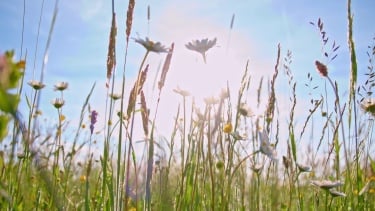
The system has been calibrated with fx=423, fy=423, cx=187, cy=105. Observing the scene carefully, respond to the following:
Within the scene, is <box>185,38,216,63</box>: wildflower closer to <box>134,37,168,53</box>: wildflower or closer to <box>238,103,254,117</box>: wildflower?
<box>134,37,168,53</box>: wildflower

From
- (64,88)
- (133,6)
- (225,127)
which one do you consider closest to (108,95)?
(133,6)

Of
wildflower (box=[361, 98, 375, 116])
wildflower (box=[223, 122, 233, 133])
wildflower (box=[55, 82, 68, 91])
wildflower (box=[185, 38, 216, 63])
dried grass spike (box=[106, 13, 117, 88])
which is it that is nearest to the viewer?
dried grass spike (box=[106, 13, 117, 88])

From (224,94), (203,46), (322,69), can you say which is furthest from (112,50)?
(322,69)

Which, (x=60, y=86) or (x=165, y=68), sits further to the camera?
(x=60, y=86)

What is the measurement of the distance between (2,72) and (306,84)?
5.74 ft

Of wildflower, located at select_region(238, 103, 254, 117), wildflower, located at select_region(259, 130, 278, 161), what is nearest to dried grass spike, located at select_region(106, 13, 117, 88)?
wildflower, located at select_region(259, 130, 278, 161)

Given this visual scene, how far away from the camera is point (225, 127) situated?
Answer: 1.54 metres

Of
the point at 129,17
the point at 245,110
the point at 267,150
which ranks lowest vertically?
the point at 267,150

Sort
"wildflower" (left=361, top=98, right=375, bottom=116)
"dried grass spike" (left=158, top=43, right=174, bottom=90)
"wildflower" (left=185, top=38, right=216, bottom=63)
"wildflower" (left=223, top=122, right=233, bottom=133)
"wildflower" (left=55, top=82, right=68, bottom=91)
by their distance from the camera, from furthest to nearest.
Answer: "wildflower" (left=55, top=82, right=68, bottom=91) < "wildflower" (left=361, top=98, right=375, bottom=116) < "wildflower" (left=223, top=122, right=233, bottom=133) < "wildflower" (left=185, top=38, right=216, bottom=63) < "dried grass spike" (left=158, top=43, right=174, bottom=90)

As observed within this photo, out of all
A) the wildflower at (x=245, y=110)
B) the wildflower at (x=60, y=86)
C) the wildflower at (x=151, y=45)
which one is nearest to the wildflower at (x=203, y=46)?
the wildflower at (x=151, y=45)

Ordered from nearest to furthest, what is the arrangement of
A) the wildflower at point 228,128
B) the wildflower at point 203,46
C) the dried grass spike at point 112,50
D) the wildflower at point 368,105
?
the dried grass spike at point 112,50
the wildflower at point 203,46
the wildflower at point 228,128
the wildflower at point 368,105

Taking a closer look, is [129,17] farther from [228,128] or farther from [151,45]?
[228,128]

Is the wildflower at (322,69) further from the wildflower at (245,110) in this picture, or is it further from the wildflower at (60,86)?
the wildflower at (60,86)

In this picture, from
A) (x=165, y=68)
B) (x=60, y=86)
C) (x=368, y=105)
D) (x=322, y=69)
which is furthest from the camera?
(x=60, y=86)
